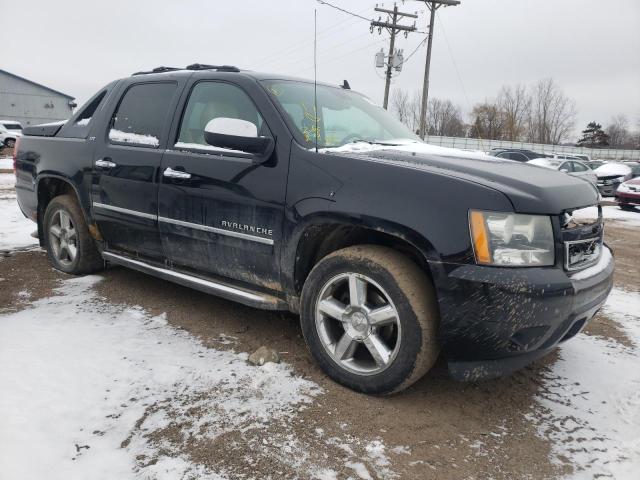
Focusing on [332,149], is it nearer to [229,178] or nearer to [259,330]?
[229,178]

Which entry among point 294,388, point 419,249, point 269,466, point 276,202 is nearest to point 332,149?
point 276,202

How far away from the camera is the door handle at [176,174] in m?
3.24

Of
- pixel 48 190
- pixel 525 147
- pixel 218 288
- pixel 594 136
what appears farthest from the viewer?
pixel 594 136

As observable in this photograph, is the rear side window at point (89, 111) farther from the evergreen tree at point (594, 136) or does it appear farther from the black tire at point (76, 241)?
the evergreen tree at point (594, 136)

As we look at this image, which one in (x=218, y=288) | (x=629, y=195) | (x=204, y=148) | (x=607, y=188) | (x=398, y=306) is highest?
(x=204, y=148)

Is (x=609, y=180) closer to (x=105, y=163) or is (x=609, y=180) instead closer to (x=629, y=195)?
(x=629, y=195)

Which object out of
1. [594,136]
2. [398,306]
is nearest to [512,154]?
[398,306]

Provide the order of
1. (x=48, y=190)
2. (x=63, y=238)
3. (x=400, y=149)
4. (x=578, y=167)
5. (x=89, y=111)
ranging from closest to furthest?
1. (x=400, y=149)
2. (x=89, y=111)
3. (x=63, y=238)
4. (x=48, y=190)
5. (x=578, y=167)

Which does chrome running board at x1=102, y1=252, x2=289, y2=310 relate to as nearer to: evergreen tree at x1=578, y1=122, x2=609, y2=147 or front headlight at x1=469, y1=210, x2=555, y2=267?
front headlight at x1=469, y1=210, x2=555, y2=267

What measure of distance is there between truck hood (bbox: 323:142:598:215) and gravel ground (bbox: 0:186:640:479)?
1.10 m

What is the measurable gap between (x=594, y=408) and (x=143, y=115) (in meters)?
3.61

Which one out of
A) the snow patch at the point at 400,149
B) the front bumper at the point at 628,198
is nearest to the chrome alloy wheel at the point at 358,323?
the snow patch at the point at 400,149

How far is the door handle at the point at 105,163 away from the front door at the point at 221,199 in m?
0.65

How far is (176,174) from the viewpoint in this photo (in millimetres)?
3277
